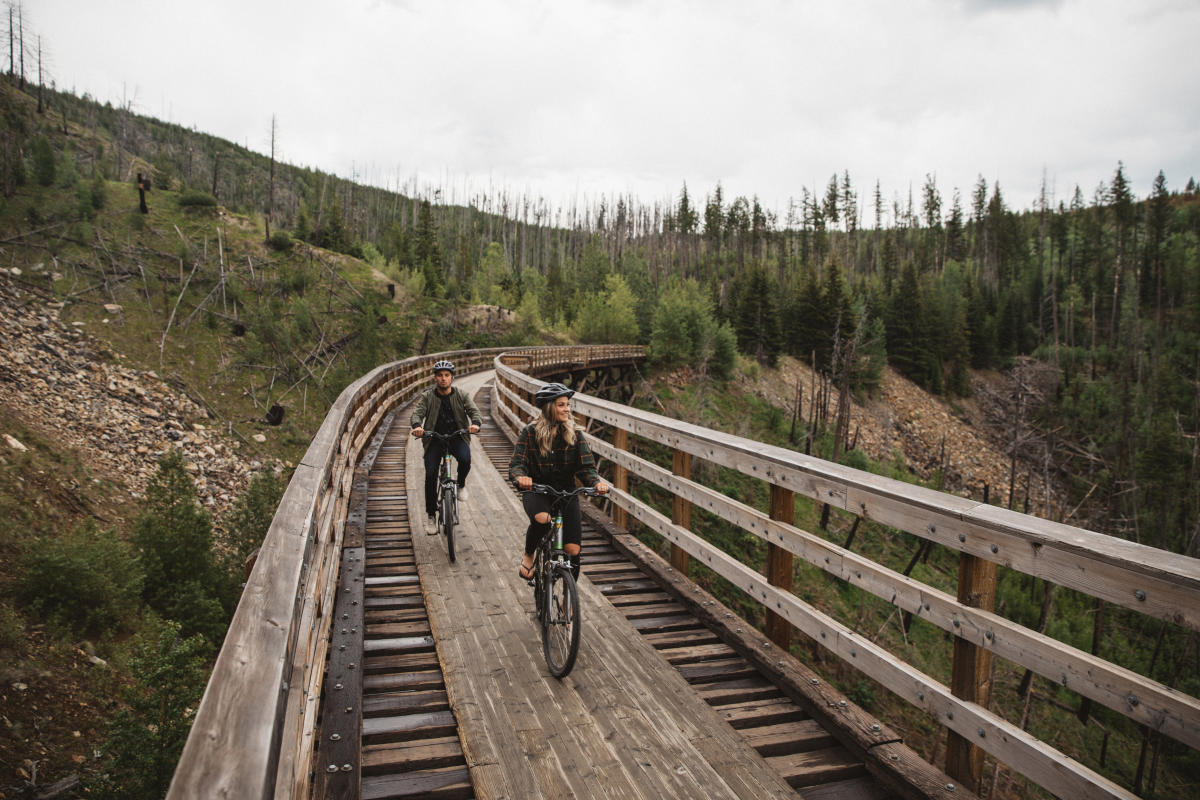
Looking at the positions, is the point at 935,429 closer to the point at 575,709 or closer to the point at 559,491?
the point at 559,491

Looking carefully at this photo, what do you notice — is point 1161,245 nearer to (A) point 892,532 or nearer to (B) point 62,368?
(A) point 892,532

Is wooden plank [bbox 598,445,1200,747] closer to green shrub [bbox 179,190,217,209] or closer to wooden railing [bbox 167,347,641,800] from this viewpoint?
wooden railing [bbox 167,347,641,800]

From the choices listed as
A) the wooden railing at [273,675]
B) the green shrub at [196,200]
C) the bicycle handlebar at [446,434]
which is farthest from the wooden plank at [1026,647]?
the green shrub at [196,200]

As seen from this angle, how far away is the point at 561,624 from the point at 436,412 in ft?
10.7

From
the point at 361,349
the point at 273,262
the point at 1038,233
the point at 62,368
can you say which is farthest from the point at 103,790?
the point at 1038,233

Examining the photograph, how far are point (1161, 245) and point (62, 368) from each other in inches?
3717

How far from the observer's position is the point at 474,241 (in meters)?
89.1

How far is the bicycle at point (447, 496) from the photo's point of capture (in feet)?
18.9

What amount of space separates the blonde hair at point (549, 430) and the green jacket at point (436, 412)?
225cm

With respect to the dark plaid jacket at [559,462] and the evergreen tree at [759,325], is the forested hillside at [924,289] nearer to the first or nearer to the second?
the evergreen tree at [759,325]

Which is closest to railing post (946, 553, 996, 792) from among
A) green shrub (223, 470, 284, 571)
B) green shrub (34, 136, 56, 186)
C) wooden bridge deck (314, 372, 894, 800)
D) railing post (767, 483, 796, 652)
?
wooden bridge deck (314, 372, 894, 800)

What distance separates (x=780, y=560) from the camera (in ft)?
12.7

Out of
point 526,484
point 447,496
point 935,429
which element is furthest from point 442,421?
point 935,429

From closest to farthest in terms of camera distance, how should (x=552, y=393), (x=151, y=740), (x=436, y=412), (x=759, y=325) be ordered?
(x=552, y=393) → (x=151, y=740) → (x=436, y=412) → (x=759, y=325)
